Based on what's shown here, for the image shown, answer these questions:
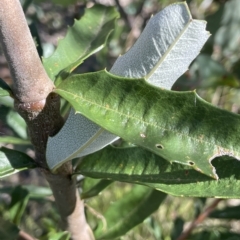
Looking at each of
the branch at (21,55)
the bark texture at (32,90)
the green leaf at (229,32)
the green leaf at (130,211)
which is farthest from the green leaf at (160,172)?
the green leaf at (229,32)

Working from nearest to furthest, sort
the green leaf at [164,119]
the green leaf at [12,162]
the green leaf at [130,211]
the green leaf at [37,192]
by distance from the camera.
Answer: the green leaf at [164,119]
the green leaf at [12,162]
the green leaf at [130,211]
the green leaf at [37,192]

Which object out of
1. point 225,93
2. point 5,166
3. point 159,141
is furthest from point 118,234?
point 225,93

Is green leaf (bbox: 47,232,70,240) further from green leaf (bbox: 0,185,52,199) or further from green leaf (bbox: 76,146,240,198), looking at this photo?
green leaf (bbox: 0,185,52,199)

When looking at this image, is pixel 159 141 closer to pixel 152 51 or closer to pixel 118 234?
pixel 152 51

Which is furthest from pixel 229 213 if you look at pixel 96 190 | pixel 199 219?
pixel 96 190

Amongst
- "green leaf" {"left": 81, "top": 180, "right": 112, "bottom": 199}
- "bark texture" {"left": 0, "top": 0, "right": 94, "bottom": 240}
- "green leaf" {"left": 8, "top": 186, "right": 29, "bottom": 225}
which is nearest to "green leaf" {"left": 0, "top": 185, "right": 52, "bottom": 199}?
"green leaf" {"left": 8, "top": 186, "right": 29, "bottom": 225}

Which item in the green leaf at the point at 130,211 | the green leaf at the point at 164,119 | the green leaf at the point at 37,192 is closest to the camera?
the green leaf at the point at 164,119

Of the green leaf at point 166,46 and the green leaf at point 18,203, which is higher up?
the green leaf at point 166,46

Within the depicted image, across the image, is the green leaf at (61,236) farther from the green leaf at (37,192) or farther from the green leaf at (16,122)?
the green leaf at (37,192)
